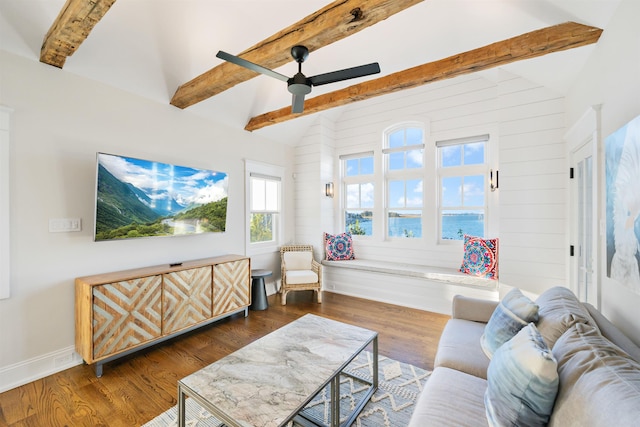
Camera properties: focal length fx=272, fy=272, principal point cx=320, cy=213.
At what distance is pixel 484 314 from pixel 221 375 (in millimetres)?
2096

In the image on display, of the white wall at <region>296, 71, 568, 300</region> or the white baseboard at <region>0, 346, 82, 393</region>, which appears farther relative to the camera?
the white wall at <region>296, 71, 568, 300</region>

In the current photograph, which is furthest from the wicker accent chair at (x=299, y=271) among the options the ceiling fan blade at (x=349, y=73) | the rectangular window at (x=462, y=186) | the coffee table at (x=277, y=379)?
the ceiling fan blade at (x=349, y=73)

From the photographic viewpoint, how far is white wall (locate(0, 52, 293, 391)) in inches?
85.7

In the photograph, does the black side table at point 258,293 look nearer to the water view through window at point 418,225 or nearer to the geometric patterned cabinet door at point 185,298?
the geometric patterned cabinet door at point 185,298

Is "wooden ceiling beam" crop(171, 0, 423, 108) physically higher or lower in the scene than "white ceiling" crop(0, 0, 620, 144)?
lower

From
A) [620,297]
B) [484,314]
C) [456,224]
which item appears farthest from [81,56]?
[456,224]

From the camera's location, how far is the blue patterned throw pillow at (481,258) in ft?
11.6

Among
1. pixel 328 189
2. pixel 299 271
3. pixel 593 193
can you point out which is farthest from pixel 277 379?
pixel 328 189

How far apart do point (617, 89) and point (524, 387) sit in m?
1.89

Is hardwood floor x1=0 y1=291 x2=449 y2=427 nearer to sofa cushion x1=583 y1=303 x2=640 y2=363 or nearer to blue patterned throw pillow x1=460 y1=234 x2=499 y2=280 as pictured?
blue patterned throw pillow x1=460 y1=234 x2=499 y2=280

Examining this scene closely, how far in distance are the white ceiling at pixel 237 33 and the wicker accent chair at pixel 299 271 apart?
109 inches

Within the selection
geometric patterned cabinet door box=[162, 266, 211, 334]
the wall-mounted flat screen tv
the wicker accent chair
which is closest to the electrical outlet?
geometric patterned cabinet door box=[162, 266, 211, 334]

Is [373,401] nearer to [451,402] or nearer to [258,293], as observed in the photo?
[451,402]

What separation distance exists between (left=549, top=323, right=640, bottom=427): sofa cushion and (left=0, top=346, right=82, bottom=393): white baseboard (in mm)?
3447
